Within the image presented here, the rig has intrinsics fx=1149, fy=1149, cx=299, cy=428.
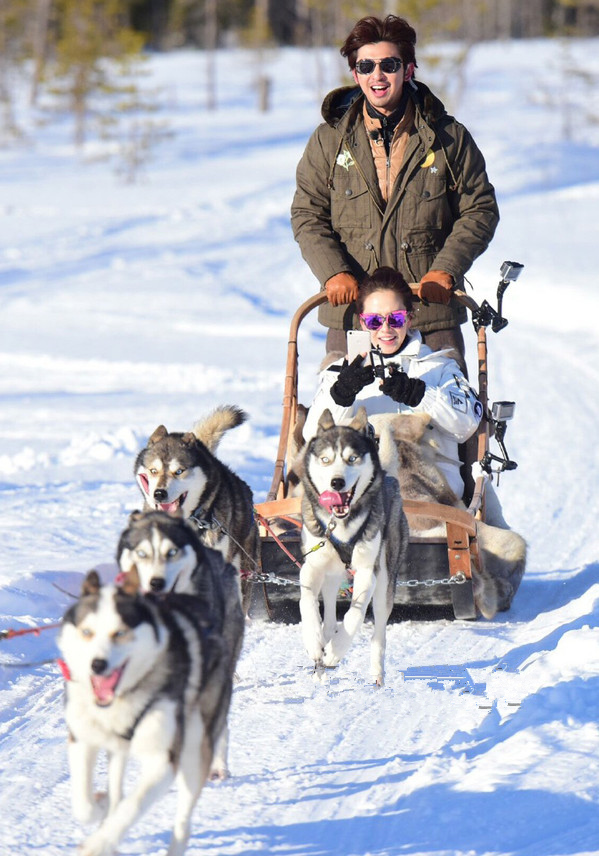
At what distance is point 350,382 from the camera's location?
4.70 meters

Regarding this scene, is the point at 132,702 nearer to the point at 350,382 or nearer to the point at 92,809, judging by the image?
the point at 92,809

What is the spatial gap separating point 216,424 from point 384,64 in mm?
1730

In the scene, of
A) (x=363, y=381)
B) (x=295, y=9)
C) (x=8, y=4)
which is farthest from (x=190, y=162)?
(x=363, y=381)

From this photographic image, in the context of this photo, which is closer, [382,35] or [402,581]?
[402,581]

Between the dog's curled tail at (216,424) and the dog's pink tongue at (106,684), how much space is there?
238 centimetres

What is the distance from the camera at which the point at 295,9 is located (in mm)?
46375

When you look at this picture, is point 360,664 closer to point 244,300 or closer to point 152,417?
point 152,417

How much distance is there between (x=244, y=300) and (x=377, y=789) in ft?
37.4

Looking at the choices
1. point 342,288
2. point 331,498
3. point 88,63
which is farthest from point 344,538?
point 88,63

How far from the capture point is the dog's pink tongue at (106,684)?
253 cm

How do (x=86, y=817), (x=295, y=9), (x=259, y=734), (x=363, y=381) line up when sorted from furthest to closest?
1. (x=295, y=9)
2. (x=363, y=381)
3. (x=259, y=734)
4. (x=86, y=817)

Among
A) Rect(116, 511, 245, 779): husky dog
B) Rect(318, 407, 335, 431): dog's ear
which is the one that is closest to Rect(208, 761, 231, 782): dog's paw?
Rect(116, 511, 245, 779): husky dog

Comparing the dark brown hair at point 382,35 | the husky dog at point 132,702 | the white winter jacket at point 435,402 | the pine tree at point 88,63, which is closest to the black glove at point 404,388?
the white winter jacket at point 435,402

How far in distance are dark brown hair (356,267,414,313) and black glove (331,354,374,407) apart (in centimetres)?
30
